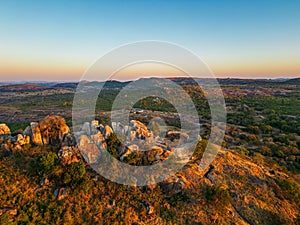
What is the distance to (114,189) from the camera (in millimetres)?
19953

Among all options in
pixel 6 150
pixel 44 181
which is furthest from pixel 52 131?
pixel 44 181

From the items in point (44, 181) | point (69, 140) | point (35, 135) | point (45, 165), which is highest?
point (35, 135)

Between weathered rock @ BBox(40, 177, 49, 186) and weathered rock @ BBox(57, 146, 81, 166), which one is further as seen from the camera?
weathered rock @ BBox(57, 146, 81, 166)

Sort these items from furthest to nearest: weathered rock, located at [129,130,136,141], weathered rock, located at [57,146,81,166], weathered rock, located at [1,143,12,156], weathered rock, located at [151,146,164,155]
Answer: weathered rock, located at [129,130,136,141], weathered rock, located at [151,146,164,155], weathered rock, located at [1,143,12,156], weathered rock, located at [57,146,81,166]

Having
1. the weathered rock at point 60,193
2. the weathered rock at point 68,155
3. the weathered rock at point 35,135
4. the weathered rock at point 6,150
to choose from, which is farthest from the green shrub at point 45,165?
the weathered rock at point 6,150

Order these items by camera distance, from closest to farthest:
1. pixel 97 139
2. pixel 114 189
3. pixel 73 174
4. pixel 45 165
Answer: pixel 73 174, pixel 45 165, pixel 114 189, pixel 97 139

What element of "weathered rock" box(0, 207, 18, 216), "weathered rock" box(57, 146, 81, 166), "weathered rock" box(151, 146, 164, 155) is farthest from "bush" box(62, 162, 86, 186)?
"weathered rock" box(151, 146, 164, 155)

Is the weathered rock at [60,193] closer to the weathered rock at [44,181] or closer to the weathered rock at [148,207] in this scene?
the weathered rock at [44,181]

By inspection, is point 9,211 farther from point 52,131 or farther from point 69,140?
point 52,131

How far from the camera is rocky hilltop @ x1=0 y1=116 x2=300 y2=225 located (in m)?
17.6

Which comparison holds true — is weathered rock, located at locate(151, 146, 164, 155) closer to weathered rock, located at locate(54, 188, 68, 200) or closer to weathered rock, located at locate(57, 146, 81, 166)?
weathered rock, located at locate(57, 146, 81, 166)

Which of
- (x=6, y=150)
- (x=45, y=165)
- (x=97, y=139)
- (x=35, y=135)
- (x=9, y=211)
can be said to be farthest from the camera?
(x=97, y=139)

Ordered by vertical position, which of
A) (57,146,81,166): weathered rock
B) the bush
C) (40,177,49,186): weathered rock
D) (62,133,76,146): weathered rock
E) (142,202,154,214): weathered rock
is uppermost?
(62,133,76,146): weathered rock

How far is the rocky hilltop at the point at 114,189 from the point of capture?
17.6 m
